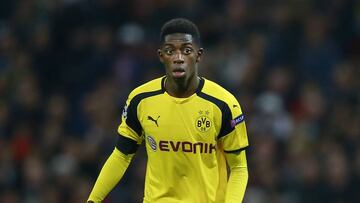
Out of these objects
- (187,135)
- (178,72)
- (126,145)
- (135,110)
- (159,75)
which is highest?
(178,72)

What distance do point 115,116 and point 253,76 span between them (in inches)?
70.0

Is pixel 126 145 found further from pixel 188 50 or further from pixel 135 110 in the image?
pixel 188 50

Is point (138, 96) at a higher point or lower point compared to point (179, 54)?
lower

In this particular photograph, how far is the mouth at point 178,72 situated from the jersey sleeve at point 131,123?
1.33ft

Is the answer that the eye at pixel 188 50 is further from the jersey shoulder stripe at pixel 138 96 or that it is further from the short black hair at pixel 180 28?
the jersey shoulder stripe at pixel 138 96

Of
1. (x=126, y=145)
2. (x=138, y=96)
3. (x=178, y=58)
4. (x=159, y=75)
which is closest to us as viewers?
(x=178, y=58)

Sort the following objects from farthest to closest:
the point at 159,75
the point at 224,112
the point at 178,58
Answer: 1. the point at 159,75
2. the point at 224,112
3. the point at 178,58

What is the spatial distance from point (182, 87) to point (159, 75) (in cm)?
600

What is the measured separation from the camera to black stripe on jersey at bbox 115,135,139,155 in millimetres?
8039

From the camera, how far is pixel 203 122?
7.80 m

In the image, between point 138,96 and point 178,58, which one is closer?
point 178,58

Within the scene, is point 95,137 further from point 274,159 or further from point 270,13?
point 270,13

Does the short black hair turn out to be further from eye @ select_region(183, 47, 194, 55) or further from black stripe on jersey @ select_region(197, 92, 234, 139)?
black stripe on jersey @ select_region(197, 92, 234, 139)

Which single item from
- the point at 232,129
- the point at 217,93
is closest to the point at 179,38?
the point at 217,93
